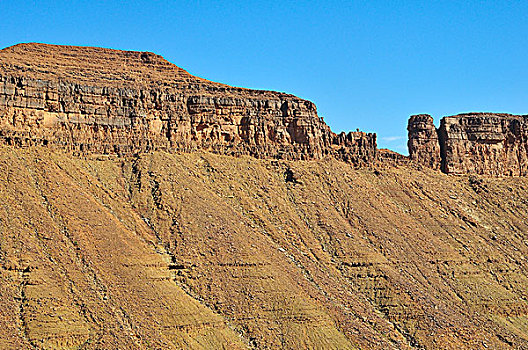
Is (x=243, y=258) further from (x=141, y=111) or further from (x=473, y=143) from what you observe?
(x=473, y=143)

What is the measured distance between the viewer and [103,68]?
75.8 meters

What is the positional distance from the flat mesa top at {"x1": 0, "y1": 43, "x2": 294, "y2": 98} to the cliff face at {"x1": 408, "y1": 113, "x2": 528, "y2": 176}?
16249 millimetres

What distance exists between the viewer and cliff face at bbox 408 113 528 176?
8456 centimetres

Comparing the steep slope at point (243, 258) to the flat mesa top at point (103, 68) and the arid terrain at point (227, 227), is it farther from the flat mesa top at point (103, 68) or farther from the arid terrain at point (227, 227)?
the flat mesa top at point (103, 68)

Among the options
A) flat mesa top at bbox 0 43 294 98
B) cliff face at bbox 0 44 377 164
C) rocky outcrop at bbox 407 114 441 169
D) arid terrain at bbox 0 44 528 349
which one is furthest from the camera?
rocky outcrop at bbox 407 114 441 169

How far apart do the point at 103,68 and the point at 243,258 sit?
27.7 meters

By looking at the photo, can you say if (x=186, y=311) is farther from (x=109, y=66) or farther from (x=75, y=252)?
(x=109, y=66)

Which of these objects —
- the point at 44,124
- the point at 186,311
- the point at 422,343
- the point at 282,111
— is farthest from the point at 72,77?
the point at 422,343

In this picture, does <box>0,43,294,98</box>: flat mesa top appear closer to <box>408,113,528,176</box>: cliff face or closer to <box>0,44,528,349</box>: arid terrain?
<box>0,44,528,349</box>: arid terrain

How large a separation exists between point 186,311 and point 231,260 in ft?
22.9

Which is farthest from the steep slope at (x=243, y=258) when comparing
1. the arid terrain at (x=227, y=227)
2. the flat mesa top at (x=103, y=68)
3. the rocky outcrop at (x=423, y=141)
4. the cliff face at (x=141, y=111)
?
the flat mesa top at (x=103, y=68)

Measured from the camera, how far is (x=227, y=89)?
76.8m

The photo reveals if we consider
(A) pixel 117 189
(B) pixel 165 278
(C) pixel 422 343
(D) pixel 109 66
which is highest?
(D) pixel 109 66

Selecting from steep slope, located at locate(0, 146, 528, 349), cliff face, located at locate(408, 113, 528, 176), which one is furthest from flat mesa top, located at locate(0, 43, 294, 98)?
cliff face, located at locate(408, 113, 528, 176)
